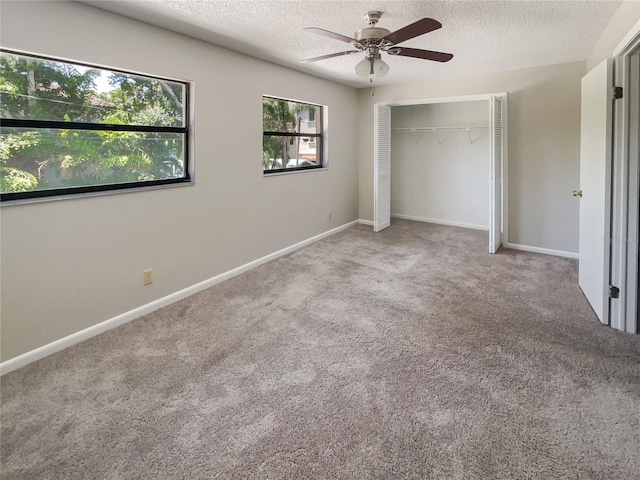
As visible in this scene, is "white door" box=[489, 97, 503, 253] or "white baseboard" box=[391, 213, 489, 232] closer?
"white door" box=[489, 97, 503, 253]

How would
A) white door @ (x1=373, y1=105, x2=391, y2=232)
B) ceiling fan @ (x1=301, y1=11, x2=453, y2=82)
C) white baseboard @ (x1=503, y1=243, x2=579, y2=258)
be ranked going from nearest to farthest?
1. ceiling fan @ (x1=301, y1=11, x2=453, y2=82)
2. white baseboard @ (x1=503, y1=243, x2=579, y2=258)
3. white door @ (x1=373, y1=105, x2=391, y2=232)

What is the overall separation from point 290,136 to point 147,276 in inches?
102

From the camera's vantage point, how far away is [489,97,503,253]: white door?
446cm

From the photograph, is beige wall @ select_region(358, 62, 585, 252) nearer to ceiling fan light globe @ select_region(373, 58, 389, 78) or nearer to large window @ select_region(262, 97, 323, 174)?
large window @ select_region(262, 97, 323, 174)

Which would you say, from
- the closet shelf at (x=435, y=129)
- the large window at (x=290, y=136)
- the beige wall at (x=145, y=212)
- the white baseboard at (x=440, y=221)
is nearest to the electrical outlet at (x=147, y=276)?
the beige wall at (x=145, y=212)

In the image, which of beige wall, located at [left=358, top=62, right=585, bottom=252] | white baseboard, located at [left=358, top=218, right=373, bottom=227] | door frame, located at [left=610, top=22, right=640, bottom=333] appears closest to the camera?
door frame, located at [left=610, top=22, right=640, bottom=333]

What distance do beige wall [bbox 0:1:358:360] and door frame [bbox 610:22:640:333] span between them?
10.4ft

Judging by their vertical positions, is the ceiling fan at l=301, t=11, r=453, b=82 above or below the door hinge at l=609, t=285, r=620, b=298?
above

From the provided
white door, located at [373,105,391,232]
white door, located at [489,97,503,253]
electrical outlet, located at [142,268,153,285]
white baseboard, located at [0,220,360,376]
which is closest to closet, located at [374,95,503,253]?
white door, located at [373,105,391,232]

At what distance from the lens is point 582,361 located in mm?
2344

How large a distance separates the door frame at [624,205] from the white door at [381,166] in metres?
3.33

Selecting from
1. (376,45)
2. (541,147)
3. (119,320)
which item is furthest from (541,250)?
(119,320)

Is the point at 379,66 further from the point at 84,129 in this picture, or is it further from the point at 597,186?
the point at 84,129

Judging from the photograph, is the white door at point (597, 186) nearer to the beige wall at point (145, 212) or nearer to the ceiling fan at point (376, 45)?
the ceiling fan at point (376, 45)
